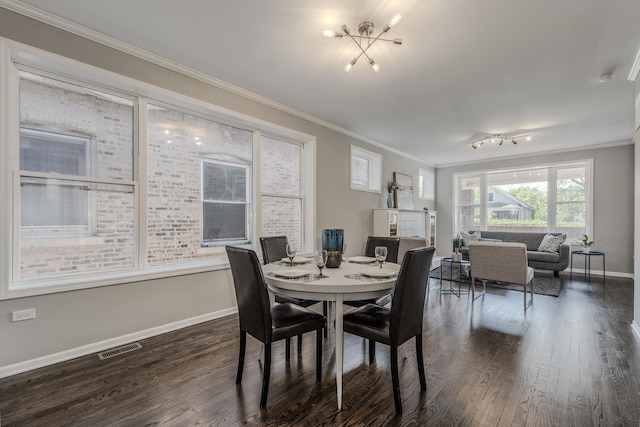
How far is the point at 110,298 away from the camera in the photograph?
257 cm

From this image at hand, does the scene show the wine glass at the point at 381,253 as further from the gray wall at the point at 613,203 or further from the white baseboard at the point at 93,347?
the gray wall at the point at 613,203

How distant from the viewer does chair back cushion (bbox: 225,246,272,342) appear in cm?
181

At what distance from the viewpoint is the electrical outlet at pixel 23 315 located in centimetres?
216

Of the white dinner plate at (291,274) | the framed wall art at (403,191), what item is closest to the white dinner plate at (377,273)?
the white dinner plate at (291,274)

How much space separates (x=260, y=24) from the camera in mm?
2303

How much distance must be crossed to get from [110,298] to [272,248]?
147cm

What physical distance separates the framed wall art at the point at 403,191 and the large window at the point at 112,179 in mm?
3384

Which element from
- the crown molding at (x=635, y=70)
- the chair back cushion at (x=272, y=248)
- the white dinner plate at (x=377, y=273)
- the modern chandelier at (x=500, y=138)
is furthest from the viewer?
the modern chandelier at (x=500, y=138)

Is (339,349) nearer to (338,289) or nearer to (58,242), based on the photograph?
(338,289)

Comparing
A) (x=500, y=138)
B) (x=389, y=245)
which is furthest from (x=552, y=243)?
(x=389, y=245)

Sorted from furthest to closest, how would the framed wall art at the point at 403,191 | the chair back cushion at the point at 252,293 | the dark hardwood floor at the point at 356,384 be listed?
1. the framed wall art at the point at 403,191
2. the chair back cushion at the point at 252,293
3. the dark hardwood floor at the point at 356,384

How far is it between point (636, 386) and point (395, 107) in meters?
3.47

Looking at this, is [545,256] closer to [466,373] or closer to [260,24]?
[466,373]

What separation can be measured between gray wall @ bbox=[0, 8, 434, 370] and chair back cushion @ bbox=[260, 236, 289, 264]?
780 mm
